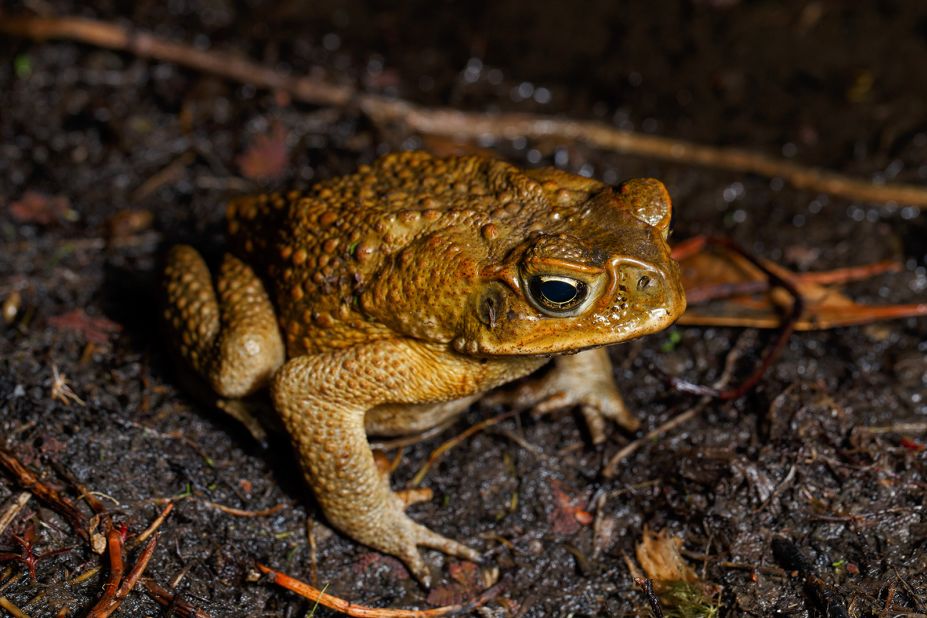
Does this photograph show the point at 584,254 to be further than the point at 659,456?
No

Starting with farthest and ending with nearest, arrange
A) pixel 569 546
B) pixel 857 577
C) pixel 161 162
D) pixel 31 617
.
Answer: pixel 161 162 < pixel 569 546 < pixel 857 577 < pixel 31 617

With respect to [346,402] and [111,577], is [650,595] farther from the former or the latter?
[111,577]

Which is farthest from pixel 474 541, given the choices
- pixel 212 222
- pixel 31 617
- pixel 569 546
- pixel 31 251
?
pixel 31 251

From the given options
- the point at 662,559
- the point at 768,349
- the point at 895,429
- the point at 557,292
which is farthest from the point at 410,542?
the point at 895,429

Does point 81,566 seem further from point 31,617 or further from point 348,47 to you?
point 348,47

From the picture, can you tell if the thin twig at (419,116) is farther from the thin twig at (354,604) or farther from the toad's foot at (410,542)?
the thin twig at (354,604)

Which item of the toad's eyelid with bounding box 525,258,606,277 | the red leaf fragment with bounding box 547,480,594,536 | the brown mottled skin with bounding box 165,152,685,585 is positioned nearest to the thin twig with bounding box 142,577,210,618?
the brown mottled skin with bounding box 165,152,685,585
